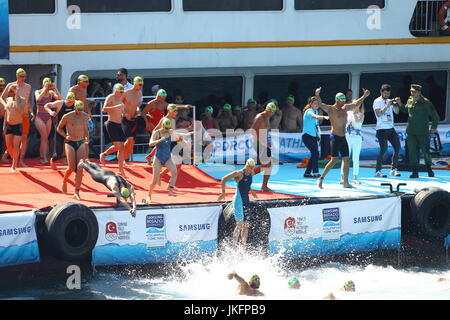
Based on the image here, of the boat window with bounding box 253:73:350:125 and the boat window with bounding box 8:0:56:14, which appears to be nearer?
the boat window with bounding box 8:0:56:14

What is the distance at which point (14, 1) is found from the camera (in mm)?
19672

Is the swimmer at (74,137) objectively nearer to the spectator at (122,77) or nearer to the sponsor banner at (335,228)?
the spectator at (122,77)

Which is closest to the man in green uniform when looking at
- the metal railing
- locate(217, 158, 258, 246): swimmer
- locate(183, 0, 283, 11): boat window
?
the metal railing

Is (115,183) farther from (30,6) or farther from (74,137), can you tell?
(30,6)

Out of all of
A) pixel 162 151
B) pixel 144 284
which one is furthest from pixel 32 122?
pixel 144 284

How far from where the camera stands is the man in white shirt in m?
20.0

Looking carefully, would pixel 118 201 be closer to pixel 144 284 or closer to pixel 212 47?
pixel 144 284

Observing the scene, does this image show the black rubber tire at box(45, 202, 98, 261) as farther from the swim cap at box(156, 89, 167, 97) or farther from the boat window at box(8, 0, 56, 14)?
the boat window at box(8, 0, 56, 14)

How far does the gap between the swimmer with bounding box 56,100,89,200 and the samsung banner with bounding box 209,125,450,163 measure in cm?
344

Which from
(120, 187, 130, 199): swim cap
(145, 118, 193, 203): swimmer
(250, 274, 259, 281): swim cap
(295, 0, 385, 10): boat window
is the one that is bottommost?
(250, 274, 259, 281): swim cap

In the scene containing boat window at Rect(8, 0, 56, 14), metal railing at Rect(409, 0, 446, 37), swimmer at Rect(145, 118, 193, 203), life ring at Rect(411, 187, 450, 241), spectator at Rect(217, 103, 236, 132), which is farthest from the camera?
metal railing at Rect(409, 0, 446, 37)

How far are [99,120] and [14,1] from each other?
2.54 meters

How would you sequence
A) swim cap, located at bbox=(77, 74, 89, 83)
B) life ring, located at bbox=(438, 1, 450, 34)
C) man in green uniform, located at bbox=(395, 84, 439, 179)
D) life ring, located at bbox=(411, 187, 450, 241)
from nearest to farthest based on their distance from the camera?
life ring, located at bbox=(411, 187, 450, 241) → swim cap, located at bbox=(77, 74, 89, 83) → man in green uniform, located at bbox=(395, 84, 439, 179) → life ring, located at bbox=(438, 1, 450, 34)

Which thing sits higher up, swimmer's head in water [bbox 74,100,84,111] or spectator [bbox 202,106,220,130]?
swimmer's head in water [bbox 74,100,84,111]
